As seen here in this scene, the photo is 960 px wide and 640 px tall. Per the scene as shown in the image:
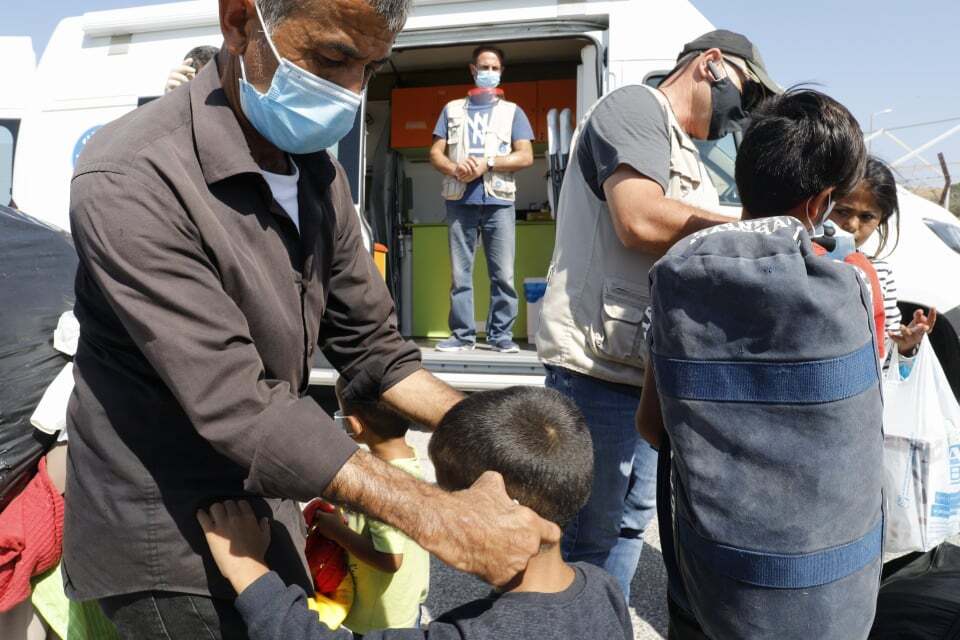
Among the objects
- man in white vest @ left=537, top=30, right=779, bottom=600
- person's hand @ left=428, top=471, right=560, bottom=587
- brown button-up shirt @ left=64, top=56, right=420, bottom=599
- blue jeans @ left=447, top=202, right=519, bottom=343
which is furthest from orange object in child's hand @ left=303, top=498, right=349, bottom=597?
blue jeans @ left=447, top=202, right=519, bottom=343

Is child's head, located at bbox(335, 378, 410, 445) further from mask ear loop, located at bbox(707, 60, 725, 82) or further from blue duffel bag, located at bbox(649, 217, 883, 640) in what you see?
mask ear loop, located at bbox(707, 60, 725, 82)

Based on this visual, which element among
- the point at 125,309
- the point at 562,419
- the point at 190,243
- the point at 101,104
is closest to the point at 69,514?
the point at 125,309

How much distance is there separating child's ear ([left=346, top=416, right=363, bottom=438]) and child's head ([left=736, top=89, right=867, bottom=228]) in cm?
119

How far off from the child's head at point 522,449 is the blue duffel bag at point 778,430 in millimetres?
229

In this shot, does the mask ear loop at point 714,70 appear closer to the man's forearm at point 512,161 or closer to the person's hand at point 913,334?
the person's hand at point 913,334

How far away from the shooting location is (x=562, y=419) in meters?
1.59

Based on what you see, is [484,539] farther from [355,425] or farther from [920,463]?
[920,463]

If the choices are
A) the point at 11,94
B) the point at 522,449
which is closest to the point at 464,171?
the point at 11,94

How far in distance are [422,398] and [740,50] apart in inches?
55.8

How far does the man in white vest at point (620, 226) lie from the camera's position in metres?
2.02

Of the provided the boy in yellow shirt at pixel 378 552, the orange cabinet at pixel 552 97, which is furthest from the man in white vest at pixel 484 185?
the boy in yellow shirt at pixel 378 552

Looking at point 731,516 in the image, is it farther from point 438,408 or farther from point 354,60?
point 354,60

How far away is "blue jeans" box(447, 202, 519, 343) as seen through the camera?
5.55m

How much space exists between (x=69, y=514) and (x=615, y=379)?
4.44 feet
